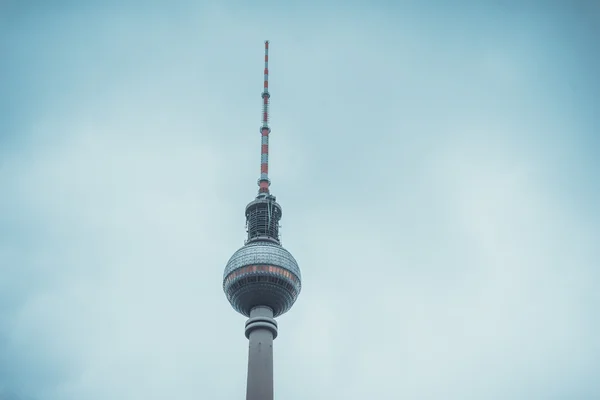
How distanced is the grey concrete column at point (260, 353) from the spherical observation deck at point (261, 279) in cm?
208

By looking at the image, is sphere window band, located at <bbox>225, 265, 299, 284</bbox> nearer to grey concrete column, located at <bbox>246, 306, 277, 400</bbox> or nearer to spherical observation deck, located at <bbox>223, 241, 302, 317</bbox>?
spherical observation deck, located at <bbox>223, 241, 302, 317</bbox>

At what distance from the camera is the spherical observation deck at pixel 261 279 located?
95.5 metres

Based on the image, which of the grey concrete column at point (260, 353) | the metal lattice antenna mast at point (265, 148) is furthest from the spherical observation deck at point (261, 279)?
the metal lattice antenna mast at point (265, 148)

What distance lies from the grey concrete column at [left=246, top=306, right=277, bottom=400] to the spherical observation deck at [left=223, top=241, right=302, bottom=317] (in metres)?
2.08

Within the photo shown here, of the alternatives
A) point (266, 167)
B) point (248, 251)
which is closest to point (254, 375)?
point (248, 251)

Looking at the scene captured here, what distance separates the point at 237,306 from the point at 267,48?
2467 inches

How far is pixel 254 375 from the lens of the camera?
8831 centimetres

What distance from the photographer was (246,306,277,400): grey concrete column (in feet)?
286

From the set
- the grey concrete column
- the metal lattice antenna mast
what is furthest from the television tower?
the metal lattice antenna mast

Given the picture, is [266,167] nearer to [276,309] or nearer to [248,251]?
[248,251]

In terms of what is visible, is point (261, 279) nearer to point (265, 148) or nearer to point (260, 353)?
point (260, 353)

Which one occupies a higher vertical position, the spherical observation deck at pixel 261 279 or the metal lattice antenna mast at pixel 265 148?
the metal lattice antenna mast at pixel 265 148

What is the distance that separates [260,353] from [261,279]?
39.0 ft

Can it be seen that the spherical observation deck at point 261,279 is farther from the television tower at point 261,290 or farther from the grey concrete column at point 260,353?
the grey concrete column at point 260,353
